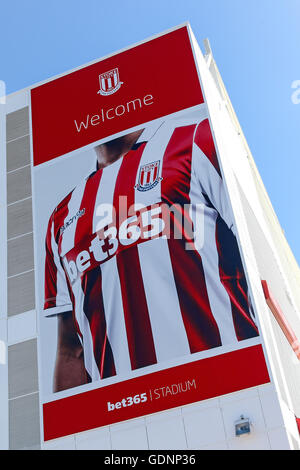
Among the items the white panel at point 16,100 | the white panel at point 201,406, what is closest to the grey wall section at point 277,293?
the white panel at point 201,406

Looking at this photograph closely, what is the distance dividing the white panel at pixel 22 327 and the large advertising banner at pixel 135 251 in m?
0.28

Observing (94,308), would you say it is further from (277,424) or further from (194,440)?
(277,424)

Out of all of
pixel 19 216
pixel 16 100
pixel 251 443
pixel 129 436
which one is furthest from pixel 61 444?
pixel 16 100

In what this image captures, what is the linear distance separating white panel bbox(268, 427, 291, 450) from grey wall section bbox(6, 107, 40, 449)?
368 cm

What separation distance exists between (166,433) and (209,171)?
4501 mm

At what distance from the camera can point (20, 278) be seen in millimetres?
13570

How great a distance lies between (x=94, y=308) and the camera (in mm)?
12242

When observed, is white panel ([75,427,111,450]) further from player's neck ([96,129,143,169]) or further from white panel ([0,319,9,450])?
player's neck ([96,129,143,169])

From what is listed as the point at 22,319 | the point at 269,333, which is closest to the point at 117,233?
the point at 22,319

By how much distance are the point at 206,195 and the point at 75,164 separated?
2.92 metres

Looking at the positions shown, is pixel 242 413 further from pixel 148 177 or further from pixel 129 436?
pixel 148 177

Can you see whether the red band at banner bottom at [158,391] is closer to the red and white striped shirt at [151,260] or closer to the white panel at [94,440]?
the white panel at [94,440]

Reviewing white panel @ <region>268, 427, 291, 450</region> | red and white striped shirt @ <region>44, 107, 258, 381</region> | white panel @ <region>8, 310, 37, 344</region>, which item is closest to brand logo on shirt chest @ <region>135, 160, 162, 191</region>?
red and white striped shirt @ <region>44, 107, 258, 381</region>

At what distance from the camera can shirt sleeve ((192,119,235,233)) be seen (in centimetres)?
1242
